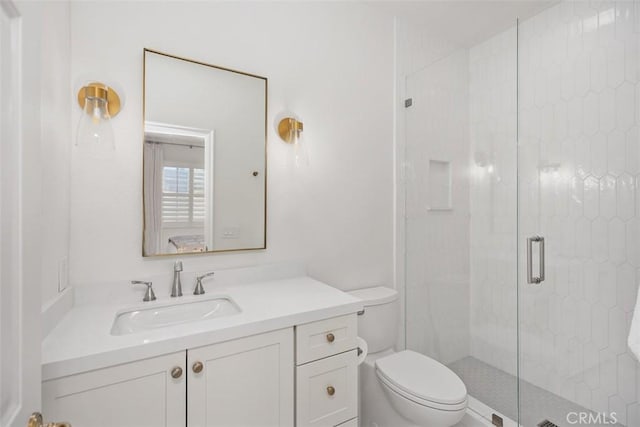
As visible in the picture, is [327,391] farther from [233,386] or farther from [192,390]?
[192,390]

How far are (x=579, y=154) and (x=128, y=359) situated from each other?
7.58 feet

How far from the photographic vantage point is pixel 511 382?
1.87 metres

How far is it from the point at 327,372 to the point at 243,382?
0.34 metres

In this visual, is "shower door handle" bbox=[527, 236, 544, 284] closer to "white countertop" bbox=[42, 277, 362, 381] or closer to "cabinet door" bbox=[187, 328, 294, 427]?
"white countertop" bbox=[42, 277, 362, 381]

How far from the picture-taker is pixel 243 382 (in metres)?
1.07

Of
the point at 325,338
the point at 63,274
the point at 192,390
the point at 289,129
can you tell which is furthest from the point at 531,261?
the point at 63,274

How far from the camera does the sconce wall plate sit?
1241mm

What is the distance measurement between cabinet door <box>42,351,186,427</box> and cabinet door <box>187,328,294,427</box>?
5 cm

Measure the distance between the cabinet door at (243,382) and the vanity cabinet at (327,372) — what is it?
0.05m

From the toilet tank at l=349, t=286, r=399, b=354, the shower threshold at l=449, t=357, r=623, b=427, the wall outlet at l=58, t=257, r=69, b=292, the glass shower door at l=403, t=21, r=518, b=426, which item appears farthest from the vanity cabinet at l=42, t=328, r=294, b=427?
the glass shower door at l=403, t=21, r=518, b=426

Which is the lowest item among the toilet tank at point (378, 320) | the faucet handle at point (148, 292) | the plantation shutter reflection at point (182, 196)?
the toilet tank at point (378, 320)

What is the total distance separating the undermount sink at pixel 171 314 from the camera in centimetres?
121

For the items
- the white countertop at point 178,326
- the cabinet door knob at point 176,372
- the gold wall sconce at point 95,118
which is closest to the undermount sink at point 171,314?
the white countertop at point 178,326

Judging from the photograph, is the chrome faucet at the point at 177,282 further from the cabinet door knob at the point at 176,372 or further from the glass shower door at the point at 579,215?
the glass shower door at the point at 579,215
